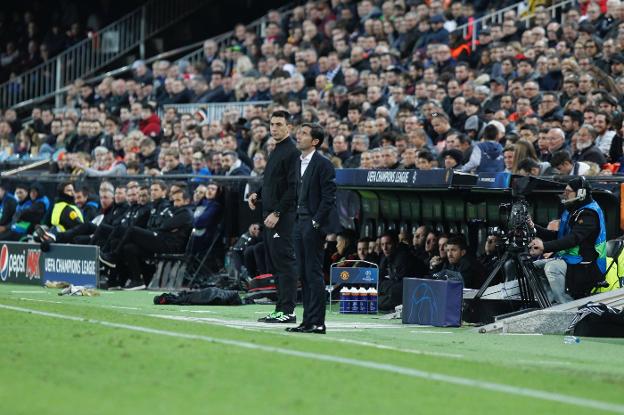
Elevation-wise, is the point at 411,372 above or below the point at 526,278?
below

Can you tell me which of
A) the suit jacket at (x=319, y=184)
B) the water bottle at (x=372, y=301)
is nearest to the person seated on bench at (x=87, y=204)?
the water bottle at (x=372, y=301)

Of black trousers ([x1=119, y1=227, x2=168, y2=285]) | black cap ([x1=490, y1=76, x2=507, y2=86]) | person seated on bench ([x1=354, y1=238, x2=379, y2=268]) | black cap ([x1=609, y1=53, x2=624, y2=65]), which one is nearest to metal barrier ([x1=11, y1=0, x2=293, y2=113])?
black cap ([x1=490, y1=76, x2=507, y2=86])

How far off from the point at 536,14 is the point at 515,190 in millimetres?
9847

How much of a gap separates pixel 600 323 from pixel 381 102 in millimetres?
10068

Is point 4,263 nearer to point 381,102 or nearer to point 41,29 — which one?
point 381,102

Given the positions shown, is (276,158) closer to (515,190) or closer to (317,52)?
(515,190)

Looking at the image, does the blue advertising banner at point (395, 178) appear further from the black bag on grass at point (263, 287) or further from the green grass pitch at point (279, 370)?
the green grass pitch at point (279, 370)

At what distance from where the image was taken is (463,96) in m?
19.9

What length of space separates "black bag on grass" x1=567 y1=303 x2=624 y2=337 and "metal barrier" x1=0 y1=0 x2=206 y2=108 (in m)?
23.3

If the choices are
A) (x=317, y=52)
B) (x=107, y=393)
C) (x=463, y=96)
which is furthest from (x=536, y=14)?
(x=107, y=393)

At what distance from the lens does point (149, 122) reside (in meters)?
26.4

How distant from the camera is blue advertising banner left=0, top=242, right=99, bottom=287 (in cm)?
1938

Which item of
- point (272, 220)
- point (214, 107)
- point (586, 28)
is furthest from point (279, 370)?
point (214, 107)

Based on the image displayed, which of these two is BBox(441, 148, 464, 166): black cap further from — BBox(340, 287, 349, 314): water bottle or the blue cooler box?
the blue cooler box
